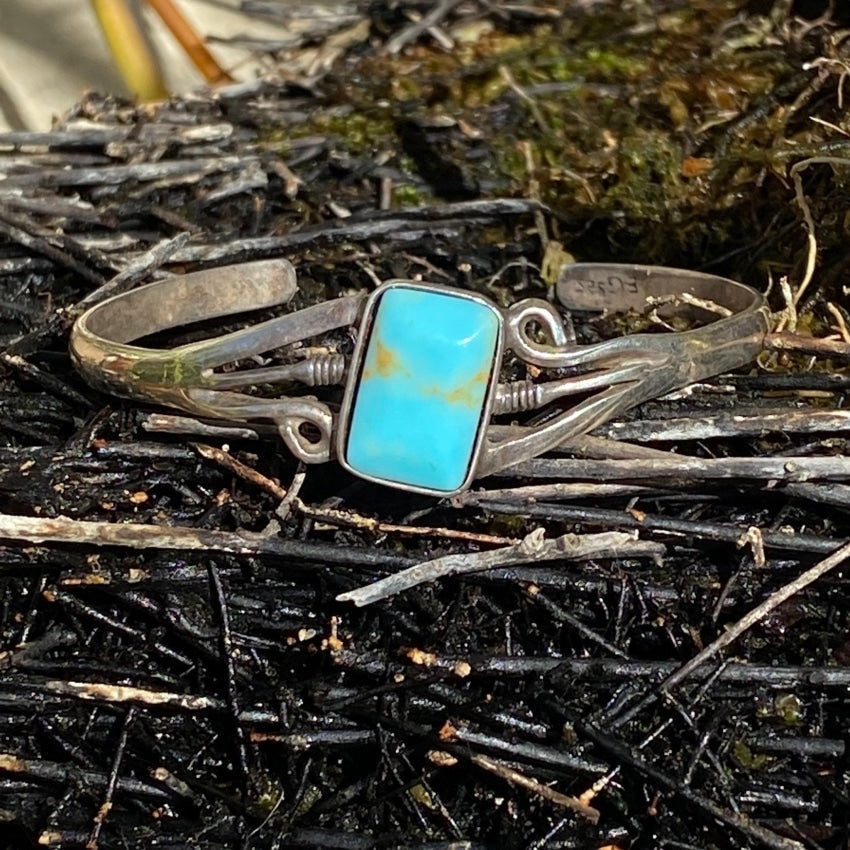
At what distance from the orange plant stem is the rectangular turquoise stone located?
1.09m

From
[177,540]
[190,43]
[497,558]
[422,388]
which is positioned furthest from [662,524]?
[190,43]

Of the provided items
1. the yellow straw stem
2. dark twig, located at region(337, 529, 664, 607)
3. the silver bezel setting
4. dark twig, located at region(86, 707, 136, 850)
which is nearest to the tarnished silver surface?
the silver bezel setting

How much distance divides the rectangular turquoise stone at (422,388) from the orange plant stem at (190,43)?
3.59 feet

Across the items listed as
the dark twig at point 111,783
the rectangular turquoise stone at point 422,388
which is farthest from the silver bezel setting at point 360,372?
the dark twig at point 111,783

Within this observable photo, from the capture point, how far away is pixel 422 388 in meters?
1.16

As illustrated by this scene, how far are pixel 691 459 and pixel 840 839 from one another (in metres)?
0.41

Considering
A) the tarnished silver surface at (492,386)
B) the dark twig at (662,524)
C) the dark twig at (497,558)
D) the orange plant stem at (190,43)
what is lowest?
the dark twig at (662,524)

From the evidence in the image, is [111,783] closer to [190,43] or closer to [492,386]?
[492,386]

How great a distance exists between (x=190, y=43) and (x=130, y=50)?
0.40 feet

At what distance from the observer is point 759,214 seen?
1600 mm

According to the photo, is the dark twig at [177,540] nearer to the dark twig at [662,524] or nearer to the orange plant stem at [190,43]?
the dark twig at [662,524]

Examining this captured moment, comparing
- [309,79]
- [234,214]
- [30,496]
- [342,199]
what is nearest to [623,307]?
[342,199]

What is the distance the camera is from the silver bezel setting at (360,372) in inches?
44.4

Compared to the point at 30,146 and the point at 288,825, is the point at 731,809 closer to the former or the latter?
the point at 288,825
